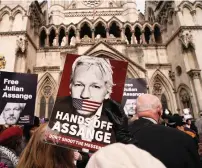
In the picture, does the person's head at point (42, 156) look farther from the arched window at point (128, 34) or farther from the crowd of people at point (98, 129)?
the arched window at point (128, 34)

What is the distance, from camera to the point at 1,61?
15438 millimetres

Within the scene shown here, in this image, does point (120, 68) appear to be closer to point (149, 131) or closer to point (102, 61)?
point (102, 61)

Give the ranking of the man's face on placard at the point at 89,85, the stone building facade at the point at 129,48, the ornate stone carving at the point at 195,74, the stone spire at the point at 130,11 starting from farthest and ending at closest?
the stone spire at the point at 130,11 < the stone building facade at the point at 129,48 < the ornate stone carving at the point at 195,74 < the man's face on placard at the point at 89,85

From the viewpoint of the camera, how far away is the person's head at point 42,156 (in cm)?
175

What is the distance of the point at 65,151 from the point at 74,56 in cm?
104

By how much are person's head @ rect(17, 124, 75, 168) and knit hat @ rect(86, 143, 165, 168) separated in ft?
2.89

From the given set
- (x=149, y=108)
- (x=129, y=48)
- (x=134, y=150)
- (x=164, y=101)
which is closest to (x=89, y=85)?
(x=149, y=108)

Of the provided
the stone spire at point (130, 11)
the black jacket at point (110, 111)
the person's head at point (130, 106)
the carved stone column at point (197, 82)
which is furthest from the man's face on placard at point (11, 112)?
the stone spire at point (130, 11)

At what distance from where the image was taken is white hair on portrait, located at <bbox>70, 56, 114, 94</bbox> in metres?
2.49

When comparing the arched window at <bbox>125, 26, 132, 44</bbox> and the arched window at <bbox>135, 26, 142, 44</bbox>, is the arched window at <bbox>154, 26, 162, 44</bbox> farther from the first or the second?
the arched window at <bbox>125, 26, 132, 44</bbox>

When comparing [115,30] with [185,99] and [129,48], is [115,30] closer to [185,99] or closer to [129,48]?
[129,48]

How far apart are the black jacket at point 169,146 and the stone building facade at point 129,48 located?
43.5ft

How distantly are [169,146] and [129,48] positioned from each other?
54.3ft

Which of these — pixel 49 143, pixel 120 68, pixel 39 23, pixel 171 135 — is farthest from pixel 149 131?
pixel 39 23
